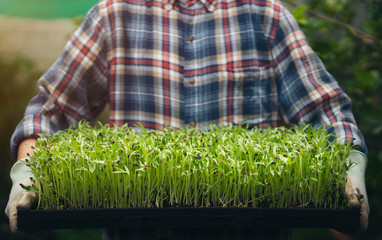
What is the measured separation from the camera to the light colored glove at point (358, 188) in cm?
109

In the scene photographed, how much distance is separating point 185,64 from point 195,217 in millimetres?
709

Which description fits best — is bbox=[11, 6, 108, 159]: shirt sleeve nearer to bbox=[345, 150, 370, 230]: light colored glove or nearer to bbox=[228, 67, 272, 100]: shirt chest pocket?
bbox=[228, 67, 272, 100]: shirt chest pocket

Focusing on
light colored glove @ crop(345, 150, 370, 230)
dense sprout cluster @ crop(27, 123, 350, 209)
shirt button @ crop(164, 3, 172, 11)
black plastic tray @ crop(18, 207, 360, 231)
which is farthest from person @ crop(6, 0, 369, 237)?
black plastic tray @ crop(18, 207, 360, 231)

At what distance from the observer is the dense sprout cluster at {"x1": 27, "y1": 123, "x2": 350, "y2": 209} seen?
3.59 feet

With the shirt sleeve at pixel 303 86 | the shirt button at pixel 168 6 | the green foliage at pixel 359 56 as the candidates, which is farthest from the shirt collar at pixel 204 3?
the green foliage at pixel 359 56

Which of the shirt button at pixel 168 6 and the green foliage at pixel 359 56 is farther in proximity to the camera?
the green foliage at pixel 359 56

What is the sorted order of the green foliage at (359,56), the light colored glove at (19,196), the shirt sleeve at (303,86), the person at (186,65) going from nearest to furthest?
the light colored glove at (19,196), the shirt sleeve at (303,86), the person at (186,65), the green foliage at (359,56)

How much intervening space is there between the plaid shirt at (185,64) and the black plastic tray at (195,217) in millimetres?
527

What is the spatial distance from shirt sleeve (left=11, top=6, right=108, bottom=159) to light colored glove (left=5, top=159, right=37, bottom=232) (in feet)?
0.67

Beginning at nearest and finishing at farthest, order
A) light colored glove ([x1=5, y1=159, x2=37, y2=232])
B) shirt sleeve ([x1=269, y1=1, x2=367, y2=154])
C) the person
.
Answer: light colored glove ([x1=5, y1=159, x2=37, y2=232])
shirt sleeve ([x1=269, y1=1, x2=367, y2=154])
the person

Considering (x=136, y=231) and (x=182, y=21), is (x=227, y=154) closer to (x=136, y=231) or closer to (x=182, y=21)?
(x=136, y=231)

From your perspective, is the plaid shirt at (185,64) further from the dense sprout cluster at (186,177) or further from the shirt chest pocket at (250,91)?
the dense sprout cluster at (186,177)

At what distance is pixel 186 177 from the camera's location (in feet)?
3.63

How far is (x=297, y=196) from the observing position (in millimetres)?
1188
